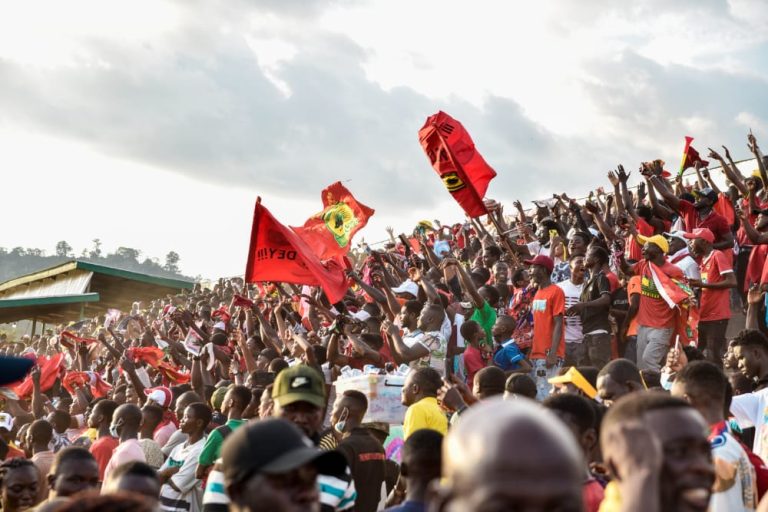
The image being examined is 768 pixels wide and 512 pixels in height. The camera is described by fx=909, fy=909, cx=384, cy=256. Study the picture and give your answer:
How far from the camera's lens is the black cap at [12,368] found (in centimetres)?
379

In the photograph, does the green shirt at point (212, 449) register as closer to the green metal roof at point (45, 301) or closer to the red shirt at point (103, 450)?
the red shirt at point (103, 450)

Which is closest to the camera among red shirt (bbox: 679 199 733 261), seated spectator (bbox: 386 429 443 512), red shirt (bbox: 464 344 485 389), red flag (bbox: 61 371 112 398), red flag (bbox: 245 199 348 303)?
seated spectator (bbox: 386 429 443 512)

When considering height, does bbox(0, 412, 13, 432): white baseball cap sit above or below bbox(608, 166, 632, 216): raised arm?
below

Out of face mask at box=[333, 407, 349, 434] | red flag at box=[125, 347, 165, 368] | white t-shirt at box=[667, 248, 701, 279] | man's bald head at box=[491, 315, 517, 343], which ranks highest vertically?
white t-shirt at box=[667, 248, 701, 279]

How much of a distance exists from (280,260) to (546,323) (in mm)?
3667

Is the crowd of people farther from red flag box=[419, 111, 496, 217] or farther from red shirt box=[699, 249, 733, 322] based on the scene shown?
red flag box=[419, 111, 496, 217]

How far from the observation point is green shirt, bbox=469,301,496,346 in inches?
388

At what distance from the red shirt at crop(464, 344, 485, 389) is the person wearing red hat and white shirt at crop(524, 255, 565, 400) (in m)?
0.56

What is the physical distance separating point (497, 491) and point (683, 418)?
1373mm

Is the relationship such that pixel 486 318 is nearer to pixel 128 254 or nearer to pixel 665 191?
pixel 665 191

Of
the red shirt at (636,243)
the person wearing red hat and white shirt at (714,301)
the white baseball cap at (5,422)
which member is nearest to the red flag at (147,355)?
the white baseball cap at (5,422)

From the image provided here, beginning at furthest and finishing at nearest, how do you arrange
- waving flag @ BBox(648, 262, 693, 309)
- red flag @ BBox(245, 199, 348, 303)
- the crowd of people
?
red flag @ BBox(245, 199, 348, 303)
waving flag @ BBox(648, 262, 693, 309)
the crowd of people

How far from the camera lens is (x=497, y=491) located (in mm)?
1560

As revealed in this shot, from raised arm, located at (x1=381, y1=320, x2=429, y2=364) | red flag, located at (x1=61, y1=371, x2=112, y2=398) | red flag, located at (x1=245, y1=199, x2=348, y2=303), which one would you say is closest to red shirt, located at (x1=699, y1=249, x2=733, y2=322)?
raised arm, located at (x1=381, y1=320, x2=429, y2=364)
